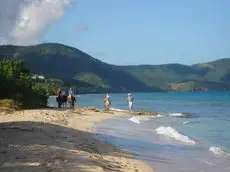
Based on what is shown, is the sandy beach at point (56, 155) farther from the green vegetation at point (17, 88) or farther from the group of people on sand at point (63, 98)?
the group of people on sand at point (63, 98)

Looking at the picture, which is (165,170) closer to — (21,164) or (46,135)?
(21,164)

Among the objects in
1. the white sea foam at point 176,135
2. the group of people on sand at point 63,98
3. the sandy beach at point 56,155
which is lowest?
the white sea foam at point 176,135

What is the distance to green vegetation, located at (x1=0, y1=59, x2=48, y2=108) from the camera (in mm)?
34031

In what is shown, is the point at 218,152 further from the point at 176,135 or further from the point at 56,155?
the point at 56,155

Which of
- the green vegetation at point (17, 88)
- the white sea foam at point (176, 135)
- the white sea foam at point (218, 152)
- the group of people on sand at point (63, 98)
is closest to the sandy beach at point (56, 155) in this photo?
the white sea foam at point (218, 152)

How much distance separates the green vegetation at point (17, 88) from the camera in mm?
34031

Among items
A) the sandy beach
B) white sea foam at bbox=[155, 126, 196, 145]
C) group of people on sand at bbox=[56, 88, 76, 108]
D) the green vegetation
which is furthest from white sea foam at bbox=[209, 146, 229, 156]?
group of people on sand at bbox=[56, 88, 76, 108]

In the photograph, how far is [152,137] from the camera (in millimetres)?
23172

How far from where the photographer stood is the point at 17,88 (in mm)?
35031

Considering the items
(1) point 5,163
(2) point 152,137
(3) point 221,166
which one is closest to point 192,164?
(3) point 221,166

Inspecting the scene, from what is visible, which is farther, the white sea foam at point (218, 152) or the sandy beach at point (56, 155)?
the white sea foam at point (218, 152)

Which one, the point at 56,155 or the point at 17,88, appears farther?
the point at 17,88

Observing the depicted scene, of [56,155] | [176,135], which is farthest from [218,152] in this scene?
[56,155]

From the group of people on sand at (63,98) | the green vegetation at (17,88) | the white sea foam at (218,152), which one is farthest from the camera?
the group of people on sand at (63,98)
